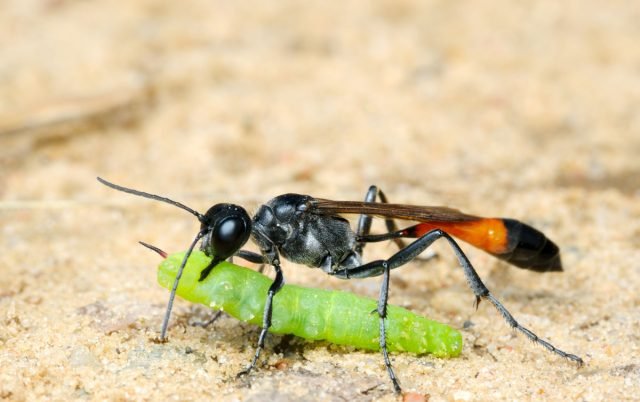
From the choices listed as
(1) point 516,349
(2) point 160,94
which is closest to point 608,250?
(1) point 516,349

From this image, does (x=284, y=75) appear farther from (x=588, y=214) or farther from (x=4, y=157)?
(x=588, y=214)

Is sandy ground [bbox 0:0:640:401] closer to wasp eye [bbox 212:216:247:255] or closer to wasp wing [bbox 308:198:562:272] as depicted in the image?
wasp wing [bbox 308:198:562:272]

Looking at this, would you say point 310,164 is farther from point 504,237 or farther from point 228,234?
point 228,234

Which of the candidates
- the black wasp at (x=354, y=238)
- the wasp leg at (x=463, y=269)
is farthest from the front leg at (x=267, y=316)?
the wasp leg at (x=463, y=269)

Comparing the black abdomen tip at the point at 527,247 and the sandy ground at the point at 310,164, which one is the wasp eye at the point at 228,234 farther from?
the black abdomen tip at the point at 527,247

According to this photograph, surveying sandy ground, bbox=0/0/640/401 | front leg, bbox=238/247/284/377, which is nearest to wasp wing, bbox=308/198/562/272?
sandy ground, bbox=0/0/640/401

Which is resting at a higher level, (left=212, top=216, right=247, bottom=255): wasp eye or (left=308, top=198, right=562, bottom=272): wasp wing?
(left=308, top=198, right=562, bottom=272): wasp wing
